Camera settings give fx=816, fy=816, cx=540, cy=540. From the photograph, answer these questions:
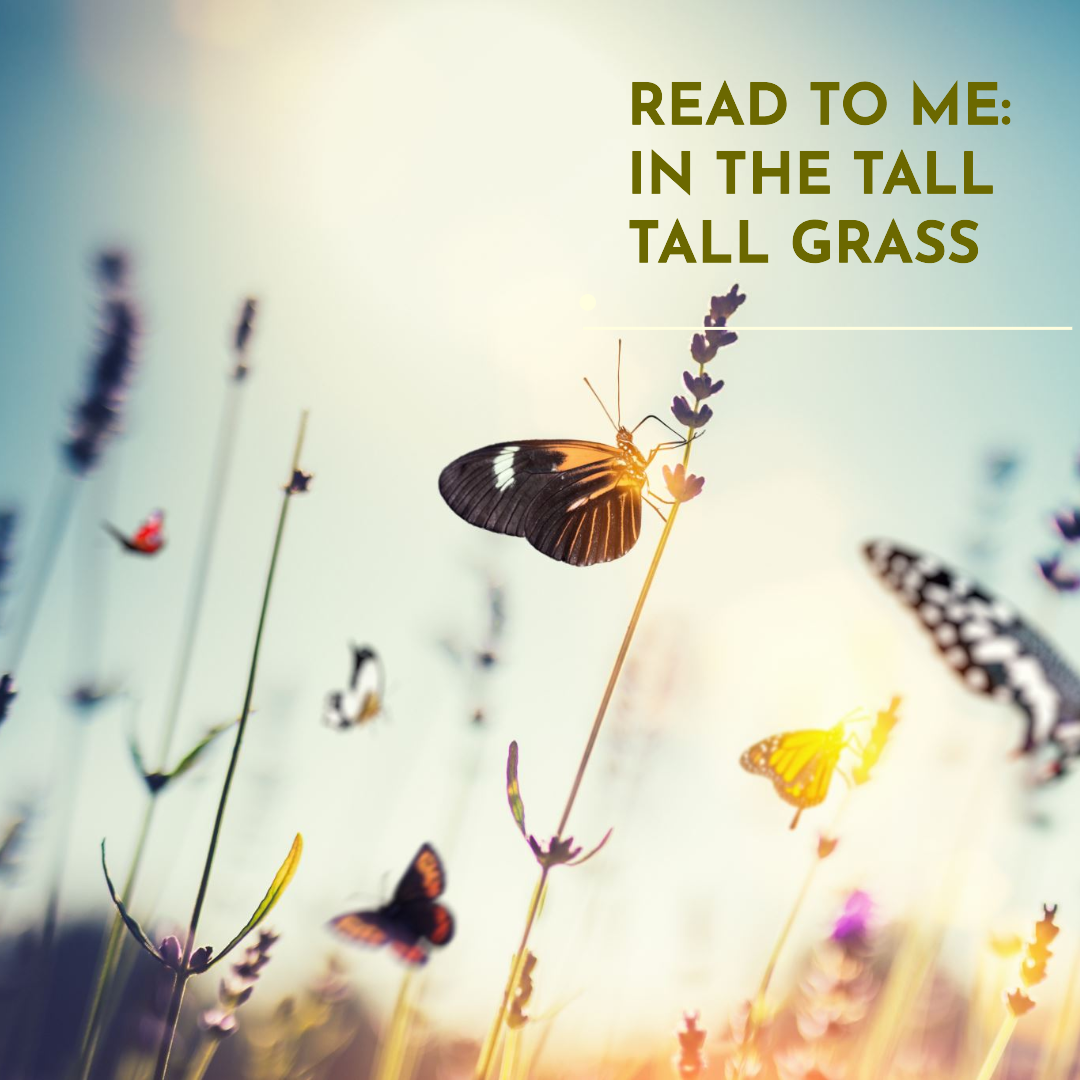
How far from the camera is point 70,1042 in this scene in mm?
3361

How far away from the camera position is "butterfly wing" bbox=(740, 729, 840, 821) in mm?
1341

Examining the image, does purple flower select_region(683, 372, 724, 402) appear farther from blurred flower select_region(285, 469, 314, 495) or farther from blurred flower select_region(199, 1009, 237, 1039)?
blurred flower select_region(199, 1009, 237, 1039)

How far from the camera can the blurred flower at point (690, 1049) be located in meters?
1.22

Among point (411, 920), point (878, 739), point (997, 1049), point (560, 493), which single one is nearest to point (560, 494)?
point (560, 493)

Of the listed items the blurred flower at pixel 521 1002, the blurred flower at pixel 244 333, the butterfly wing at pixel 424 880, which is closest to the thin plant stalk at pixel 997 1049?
the blurred flower at pixel 521 1002

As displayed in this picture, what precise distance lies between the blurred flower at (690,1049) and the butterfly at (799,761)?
372 mm

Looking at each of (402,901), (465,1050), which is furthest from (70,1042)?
(402,901)

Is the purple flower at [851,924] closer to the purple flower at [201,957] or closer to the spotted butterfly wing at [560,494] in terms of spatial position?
the spotted butterfly wing at [560,494]

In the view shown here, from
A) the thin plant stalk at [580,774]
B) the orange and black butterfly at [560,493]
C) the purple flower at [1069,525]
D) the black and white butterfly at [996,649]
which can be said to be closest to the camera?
the thin plant stalk at [580,774]

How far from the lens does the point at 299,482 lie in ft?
3.53

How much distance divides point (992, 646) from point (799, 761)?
1.35 ft

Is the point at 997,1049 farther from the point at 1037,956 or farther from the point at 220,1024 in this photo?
the point at 220,1024

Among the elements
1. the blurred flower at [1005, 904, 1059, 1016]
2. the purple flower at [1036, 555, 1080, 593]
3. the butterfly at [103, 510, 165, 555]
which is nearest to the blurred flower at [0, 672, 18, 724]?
the butterfly at [103, 510, 165, 555]

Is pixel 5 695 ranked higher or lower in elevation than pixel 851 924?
higher
